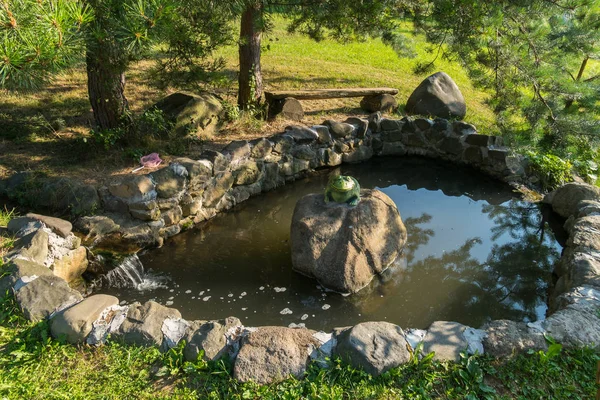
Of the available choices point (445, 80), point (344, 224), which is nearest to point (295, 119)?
point (445, 80)

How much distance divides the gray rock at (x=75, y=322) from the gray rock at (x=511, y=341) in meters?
2.90

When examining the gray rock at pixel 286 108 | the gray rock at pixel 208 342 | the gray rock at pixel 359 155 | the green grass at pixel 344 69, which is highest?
the green grass at pixel 344 69

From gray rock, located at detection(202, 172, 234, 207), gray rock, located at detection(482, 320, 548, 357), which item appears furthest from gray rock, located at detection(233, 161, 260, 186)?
gray rock, located at detection(482, 320, 548, 357)

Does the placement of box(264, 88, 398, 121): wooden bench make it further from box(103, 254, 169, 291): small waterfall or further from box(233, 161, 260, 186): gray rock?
box(103, 254, 169, 291): small waterfall

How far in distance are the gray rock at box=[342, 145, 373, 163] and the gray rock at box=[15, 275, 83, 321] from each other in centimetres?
508

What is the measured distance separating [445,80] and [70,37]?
7.51 meters

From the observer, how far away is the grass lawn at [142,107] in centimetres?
624

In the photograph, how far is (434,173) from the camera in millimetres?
7703

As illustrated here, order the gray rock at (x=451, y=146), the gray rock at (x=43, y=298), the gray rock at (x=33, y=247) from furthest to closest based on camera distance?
the gray rock at (x=451, y=146), the gray rock at (x=33, y=247), the gray rock at (x=43, y=298)

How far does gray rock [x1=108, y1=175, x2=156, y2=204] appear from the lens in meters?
5.26

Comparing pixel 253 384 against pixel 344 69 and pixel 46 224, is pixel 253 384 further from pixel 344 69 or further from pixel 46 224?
pixel 344 69

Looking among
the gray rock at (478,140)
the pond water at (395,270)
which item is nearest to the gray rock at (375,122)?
the gray rock at (478,140)

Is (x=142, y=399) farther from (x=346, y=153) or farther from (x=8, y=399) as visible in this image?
(x=346, y=153)

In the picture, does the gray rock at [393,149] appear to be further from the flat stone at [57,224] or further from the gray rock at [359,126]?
the flat stone at [57,224]
